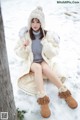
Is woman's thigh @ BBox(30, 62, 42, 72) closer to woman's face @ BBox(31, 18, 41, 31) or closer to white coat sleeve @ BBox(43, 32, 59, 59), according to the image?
white coat sleeve @ BBox(43, 32, 59, 59)

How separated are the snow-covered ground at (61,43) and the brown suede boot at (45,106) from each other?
0.18ft

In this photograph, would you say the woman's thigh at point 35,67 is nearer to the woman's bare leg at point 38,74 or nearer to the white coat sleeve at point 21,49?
the woman's bare leg at point 38,74

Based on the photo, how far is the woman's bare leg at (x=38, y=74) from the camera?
3.30 m

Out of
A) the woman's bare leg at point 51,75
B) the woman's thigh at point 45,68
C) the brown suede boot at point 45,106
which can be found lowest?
the brown suede boot at point 45,106

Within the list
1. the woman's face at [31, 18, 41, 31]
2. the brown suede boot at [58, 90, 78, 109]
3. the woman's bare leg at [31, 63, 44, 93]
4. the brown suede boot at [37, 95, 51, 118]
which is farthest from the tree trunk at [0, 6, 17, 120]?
the woman's face at [31, 18, 41, 31]

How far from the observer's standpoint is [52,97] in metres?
3.41

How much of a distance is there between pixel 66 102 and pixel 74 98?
0.13 m

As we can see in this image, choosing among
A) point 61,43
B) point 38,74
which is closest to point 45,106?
point 38,74

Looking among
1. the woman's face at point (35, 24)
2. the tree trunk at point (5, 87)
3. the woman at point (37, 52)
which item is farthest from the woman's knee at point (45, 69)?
the tree trunk at point (5, 87)

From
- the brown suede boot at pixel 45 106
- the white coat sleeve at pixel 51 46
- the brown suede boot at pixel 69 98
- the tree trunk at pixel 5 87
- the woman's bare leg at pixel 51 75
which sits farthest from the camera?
the white coat sleeve at pixel 51 46

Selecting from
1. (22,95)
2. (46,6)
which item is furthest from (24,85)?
(46,6)

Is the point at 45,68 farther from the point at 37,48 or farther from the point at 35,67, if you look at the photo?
the point at 37,48

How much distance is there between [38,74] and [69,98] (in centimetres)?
43

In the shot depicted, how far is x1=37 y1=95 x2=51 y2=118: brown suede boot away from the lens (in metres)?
3.10
